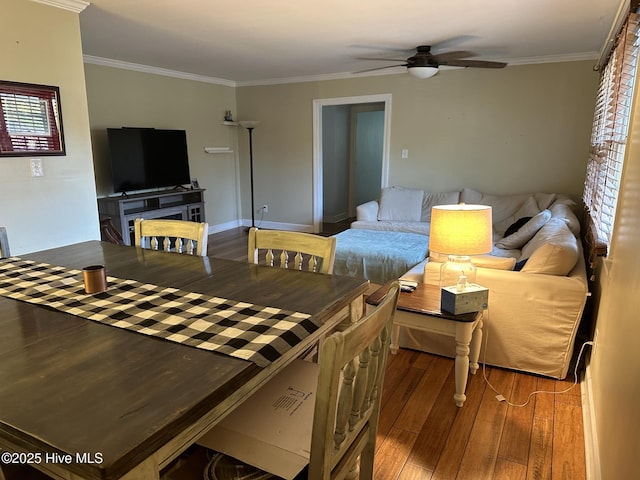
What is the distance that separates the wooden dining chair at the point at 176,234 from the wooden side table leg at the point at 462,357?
1351 millimetres

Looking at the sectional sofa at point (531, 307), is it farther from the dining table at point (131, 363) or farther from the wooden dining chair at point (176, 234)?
the wooden dining chair at point (176, 234)

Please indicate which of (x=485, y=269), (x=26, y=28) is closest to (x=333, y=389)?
(x=485, y=269)

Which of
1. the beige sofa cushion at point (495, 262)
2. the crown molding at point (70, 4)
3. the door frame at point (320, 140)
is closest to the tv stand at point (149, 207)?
the door frame at point (320, 140)

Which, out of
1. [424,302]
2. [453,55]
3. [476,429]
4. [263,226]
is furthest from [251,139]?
[476,429]

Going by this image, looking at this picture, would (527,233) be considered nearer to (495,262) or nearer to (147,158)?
(495,262)

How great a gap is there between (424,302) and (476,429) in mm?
666

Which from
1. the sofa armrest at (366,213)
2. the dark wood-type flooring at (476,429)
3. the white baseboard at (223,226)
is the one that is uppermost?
the sofa armrest at (366,213)

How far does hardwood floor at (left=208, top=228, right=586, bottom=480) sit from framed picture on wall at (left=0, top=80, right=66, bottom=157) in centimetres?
272

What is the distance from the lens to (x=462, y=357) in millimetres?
2189

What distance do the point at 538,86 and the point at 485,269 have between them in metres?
3.22

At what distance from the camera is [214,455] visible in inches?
43.8

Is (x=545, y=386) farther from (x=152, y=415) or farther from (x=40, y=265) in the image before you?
(x=40, y=265)

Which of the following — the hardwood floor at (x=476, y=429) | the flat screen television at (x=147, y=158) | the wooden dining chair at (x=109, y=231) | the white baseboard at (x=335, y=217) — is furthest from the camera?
the white baseboard at (x=335, y=217)

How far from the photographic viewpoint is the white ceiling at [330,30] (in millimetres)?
2924
